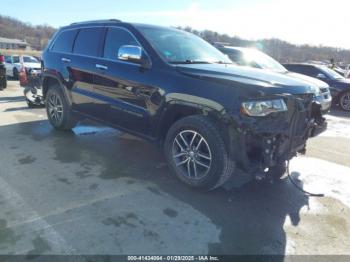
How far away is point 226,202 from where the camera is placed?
3.47 m

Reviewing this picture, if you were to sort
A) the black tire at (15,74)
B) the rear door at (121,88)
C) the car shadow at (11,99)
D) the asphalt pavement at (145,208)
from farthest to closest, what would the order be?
the black tire at (15,74) → the car shadow at (11,99) → the rear door at (121,88) → the asphalt pavement at (145,208)

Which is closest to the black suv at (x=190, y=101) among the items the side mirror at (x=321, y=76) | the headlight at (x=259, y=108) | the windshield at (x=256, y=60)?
the headlight at (x=259, y=108)

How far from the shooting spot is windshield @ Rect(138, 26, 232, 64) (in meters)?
4.04

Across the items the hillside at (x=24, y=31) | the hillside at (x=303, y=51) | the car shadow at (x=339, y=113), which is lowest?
the car shadow at (x=339, y=113)

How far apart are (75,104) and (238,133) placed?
322 centimetres

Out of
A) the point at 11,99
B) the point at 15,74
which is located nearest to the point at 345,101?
the point at 11,99

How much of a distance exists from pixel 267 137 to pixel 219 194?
0.92 meters

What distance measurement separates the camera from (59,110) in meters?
5.75

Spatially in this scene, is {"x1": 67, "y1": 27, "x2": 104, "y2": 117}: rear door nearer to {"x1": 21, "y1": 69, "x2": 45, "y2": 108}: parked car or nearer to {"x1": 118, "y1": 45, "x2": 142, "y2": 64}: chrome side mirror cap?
{"x1": 118, "y1": 45, "x2": 142, "y2": 64}: chrome side mirror cap

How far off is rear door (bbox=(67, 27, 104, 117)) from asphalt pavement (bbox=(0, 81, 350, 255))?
0.73 m

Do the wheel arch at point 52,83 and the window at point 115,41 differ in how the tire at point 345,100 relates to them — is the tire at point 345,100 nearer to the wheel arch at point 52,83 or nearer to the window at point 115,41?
the window at point 115,41

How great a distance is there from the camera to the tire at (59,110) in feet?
18.3

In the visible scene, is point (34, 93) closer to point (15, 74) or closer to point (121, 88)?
point (121, 88)

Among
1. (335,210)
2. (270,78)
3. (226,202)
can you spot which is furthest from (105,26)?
(335,210)
